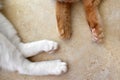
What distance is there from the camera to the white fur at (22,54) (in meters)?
1.26

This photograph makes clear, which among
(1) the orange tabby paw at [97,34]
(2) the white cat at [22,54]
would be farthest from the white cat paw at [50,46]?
(1) the orange tabby paw at [97,34]

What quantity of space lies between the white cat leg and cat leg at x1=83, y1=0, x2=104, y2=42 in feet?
0.72

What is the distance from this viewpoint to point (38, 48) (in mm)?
1323

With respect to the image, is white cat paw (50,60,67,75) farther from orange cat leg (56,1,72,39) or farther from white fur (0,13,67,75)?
orange cat leg (56,1,72,39)

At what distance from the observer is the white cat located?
4.14 feet

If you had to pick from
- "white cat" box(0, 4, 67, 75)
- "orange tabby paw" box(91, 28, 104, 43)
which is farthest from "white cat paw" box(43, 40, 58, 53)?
"orange tabby paw" box(91, 28, 104, 43)

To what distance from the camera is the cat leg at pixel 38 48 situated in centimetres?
132

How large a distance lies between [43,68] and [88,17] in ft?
1.14

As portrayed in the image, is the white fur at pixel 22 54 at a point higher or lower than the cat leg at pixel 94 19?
lower

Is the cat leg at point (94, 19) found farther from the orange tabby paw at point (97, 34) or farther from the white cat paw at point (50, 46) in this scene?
the white cat paw at point (50, 46)

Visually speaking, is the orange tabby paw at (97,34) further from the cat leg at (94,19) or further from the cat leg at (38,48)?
the cat leg at (38,48)

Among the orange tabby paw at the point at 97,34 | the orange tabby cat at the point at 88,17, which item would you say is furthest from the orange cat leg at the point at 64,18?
the orange tabby paw at the point at 97,34

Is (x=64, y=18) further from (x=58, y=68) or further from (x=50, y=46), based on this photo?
(x=58, y=68)

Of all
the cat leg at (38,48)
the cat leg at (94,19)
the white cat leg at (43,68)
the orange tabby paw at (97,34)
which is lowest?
the white cat leg at (43,68)
